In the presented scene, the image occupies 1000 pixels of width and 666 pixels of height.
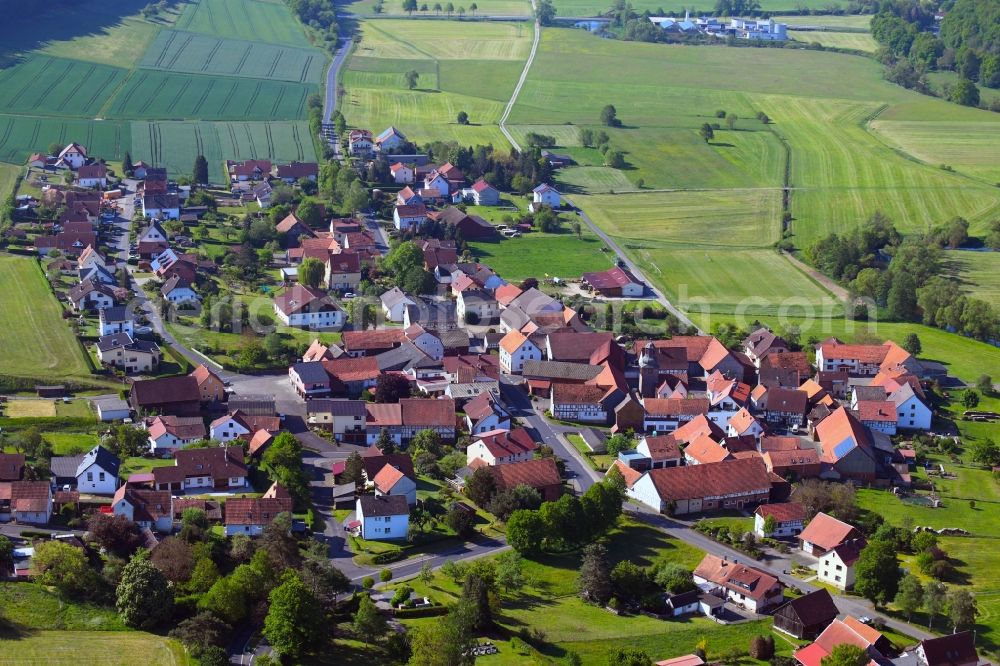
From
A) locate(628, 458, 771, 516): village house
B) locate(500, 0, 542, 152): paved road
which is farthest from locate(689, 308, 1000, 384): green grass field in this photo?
locate(500, 0, 542, 152): paved road

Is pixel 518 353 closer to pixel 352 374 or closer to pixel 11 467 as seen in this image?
pixel 352 374

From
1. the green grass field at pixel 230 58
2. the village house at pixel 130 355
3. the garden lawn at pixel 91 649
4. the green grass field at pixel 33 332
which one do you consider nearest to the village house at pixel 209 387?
the village house at pixel 130 355

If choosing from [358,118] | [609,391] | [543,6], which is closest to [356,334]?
[609,391]

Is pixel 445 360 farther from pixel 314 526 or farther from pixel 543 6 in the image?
pixel 543 6

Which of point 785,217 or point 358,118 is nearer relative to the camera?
point 785,217

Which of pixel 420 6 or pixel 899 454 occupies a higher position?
pixel 420 6

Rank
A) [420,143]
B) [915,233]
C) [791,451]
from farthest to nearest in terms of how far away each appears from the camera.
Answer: [420,143]
[915,233]
[791,451]
